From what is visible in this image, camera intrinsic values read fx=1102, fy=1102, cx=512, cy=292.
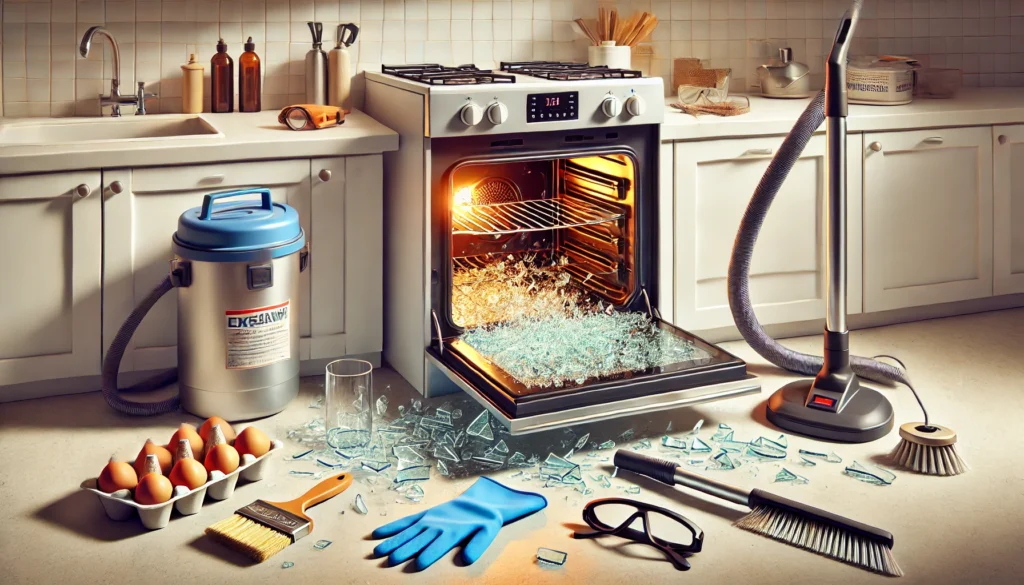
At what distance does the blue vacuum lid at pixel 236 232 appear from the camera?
304cm

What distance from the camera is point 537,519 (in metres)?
2.60

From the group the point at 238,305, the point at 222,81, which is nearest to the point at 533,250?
the point at 238,305

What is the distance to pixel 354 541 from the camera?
8.21 feet

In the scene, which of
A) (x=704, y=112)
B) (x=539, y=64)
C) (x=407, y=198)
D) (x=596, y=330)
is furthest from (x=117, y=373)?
(x=704, y=112)

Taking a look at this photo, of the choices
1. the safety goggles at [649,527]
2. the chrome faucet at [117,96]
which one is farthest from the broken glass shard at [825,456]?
the chrome faucet at [117,96]

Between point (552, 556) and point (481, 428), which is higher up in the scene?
point (481, 428)

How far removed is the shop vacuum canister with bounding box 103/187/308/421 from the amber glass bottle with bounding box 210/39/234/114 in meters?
0.67

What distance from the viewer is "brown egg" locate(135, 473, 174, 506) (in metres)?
2.52

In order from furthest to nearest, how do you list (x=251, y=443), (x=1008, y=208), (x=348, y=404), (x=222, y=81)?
1. (x=1008, y=208)
2. (x=222, y=81)
3. (x=348, y=404)
4. (x=251, y=443)

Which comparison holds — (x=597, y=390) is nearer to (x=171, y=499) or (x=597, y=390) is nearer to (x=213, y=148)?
(x=171, y=499)

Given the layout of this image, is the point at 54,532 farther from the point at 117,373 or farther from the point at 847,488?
the point at 847,488

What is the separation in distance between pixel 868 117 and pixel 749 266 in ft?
2.52

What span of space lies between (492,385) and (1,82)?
2.03 metres

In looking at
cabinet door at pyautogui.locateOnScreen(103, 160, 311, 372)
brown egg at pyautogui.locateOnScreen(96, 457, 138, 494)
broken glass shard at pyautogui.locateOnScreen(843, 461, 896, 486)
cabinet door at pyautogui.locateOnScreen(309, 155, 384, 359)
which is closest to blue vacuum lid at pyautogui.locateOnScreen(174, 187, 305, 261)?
cabinet door at pyautogui.locateOnScreen(103, 160, 311, 372)
